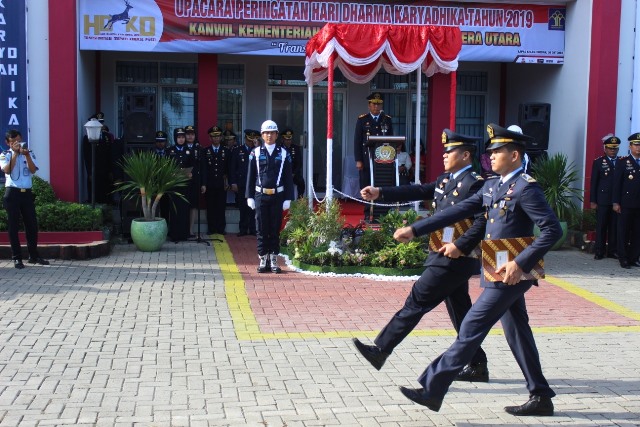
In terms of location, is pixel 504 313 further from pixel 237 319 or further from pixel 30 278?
pixel 30 278

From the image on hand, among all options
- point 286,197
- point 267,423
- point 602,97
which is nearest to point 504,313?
point 267,423

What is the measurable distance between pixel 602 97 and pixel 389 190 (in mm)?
9172

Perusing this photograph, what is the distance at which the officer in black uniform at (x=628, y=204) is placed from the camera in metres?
11.9

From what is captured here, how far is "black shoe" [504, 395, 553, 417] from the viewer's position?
17.8 ft

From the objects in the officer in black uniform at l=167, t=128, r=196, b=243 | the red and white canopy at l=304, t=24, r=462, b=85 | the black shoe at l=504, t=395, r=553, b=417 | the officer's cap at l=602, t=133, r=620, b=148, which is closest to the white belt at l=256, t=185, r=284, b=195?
the red and white canopy at l=304, t=24, r=462, b=85

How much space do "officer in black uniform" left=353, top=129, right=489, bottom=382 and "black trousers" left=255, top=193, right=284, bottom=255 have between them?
4.71 metres

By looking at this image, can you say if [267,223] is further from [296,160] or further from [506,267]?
[506,267]

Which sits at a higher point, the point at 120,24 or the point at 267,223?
the point at 120,24

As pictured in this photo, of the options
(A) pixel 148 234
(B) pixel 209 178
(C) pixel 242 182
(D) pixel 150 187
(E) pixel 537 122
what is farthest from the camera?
(E) pixel 537 122

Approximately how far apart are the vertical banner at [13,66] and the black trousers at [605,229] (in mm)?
9190

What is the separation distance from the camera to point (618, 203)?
12102mm

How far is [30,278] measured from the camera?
33.6 ft

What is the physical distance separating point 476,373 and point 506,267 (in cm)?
139

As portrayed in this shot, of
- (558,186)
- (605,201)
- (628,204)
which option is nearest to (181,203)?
(558,186)
